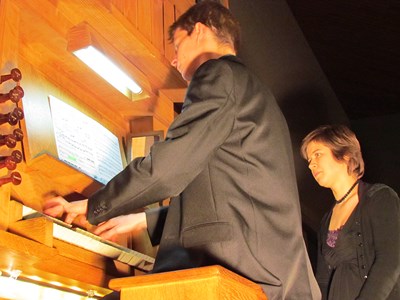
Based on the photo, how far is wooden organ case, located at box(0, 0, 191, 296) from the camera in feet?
4.77

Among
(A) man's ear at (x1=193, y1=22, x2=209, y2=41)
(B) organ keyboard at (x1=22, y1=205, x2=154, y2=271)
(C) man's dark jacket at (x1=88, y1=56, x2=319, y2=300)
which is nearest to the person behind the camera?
(C) man's dark jacket at (x1=88, y1=56, x2=319, y2=300)

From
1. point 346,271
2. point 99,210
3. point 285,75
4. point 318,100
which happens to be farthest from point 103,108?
point 318,100

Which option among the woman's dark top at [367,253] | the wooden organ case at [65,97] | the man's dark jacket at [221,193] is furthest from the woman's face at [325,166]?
the man's dark jacket at [221,193]

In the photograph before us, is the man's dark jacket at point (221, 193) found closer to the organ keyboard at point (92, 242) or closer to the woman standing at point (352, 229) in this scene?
the organ keyboard at point (92, 242)

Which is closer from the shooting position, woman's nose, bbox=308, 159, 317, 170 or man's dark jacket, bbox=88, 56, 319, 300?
man's dark jacket, bbox=88, 56, 319, 300

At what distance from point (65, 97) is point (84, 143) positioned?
0.57ft

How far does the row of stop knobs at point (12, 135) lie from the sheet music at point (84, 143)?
15.9 inches

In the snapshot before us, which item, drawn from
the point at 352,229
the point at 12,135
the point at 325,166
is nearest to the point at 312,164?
the point at 325,166

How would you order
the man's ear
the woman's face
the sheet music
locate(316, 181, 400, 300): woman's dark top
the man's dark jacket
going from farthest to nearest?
the woman's face, locate(316, 181, 400, 300): woman's dark top, the sheet music, the man's ear, the man's dark jacket

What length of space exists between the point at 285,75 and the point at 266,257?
12.3 ft

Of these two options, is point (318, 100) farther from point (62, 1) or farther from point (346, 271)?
point (62, 1)

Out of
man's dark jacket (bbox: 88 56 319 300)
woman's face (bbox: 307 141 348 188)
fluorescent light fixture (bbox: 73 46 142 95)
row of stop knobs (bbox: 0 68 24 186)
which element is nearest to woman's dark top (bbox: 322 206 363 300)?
woman's face (bbox: 307 141 348 188)

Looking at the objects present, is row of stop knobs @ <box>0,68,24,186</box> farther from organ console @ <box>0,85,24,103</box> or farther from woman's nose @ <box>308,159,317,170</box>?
woman's nose @ <box>308,159,317,170</box>

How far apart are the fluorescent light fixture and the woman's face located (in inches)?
33.0
